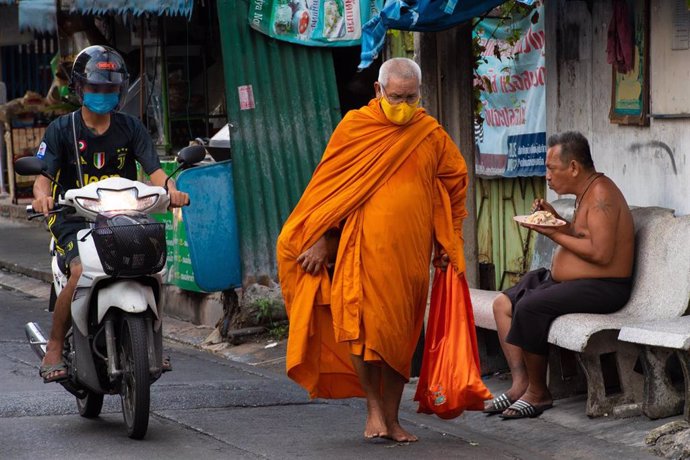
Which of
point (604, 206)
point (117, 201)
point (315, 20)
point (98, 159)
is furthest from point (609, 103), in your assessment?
point (117, 201)

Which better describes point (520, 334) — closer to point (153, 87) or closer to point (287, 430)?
point (287, 430)

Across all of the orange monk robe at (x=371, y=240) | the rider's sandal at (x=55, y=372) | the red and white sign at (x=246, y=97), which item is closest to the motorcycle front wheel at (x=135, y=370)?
the rider's sandal at (x=55, y=372)

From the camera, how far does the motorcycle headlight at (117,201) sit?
5902 millimetres

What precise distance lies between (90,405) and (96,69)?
1650 millimetres

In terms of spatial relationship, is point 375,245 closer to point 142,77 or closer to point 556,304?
point 556,304

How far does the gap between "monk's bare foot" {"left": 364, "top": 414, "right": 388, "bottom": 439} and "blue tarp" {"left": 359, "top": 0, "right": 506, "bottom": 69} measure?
200 centimetres

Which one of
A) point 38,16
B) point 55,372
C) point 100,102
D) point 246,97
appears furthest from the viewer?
point 38,16

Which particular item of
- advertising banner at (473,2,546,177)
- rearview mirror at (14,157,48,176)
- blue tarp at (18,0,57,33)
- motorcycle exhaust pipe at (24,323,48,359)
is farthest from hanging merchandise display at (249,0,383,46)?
blue tarp at (18,0,57,33)

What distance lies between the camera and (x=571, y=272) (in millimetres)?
6582

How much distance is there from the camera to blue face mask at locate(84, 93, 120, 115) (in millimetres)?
6242

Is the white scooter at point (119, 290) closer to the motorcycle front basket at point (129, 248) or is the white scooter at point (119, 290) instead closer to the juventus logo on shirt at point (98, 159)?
the motorcycle front basket at point (129, 248)

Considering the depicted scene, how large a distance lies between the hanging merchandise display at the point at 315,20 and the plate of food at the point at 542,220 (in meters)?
3.15

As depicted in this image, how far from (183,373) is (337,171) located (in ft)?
8.04

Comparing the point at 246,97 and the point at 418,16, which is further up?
the point at 418,16
